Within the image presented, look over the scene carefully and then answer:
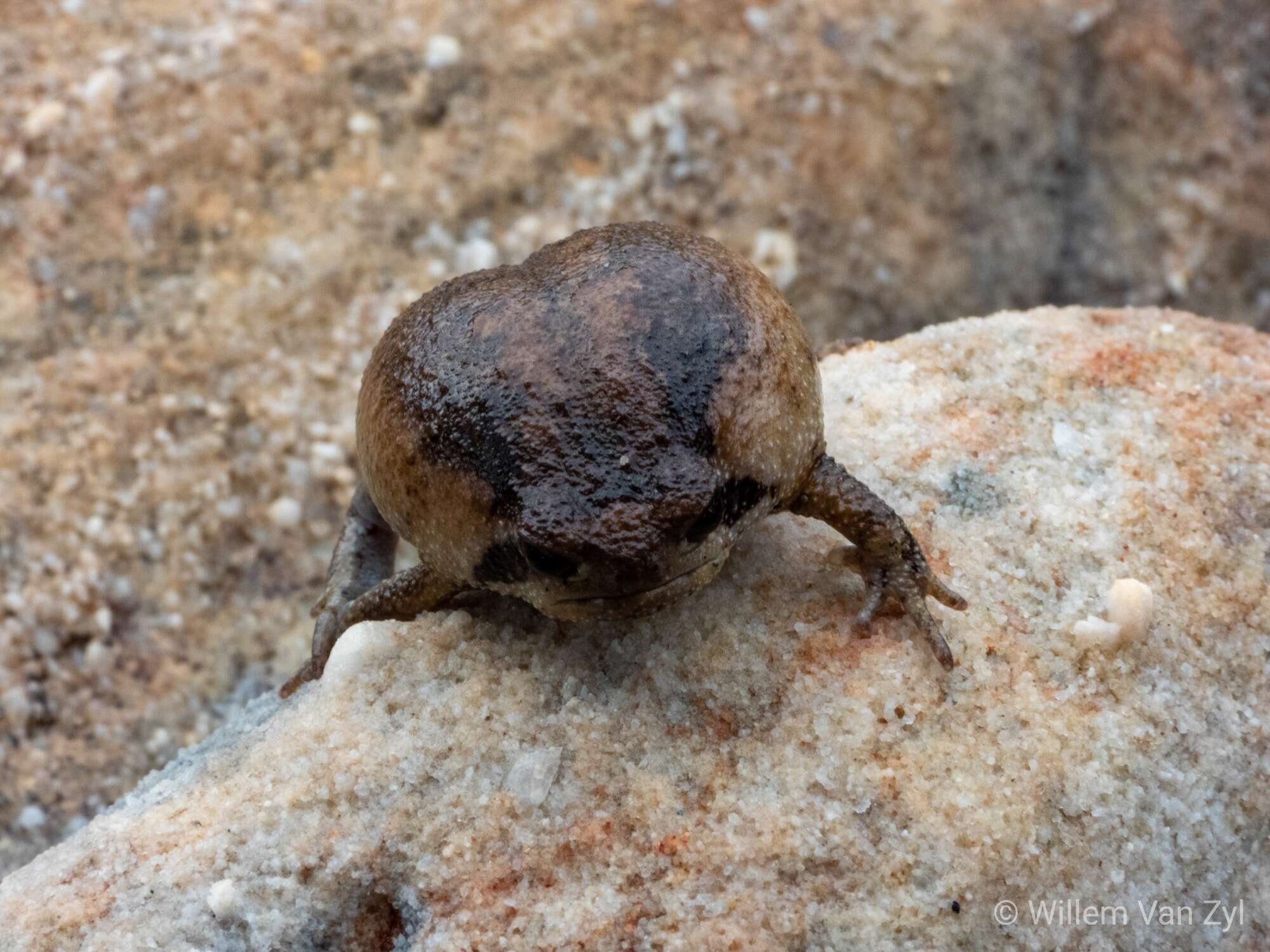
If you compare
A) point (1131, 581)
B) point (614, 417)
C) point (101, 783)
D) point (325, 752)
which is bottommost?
point (101, 783)

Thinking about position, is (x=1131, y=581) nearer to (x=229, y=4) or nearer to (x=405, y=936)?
(x=405, y=936)

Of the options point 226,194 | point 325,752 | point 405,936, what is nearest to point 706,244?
point 325,752

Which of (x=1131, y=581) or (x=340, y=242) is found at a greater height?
(x=340, y=242)

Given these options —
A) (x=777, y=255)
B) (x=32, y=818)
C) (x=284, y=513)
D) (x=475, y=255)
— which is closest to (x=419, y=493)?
(x=284, y=513)

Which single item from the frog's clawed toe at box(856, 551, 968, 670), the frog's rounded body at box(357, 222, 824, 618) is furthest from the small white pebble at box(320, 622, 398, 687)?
the frog's clawed toe at box(856, 551, 968, 670)

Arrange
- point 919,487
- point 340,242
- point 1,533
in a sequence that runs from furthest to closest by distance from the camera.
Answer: point 340,242 < point 1,533 < point 919,487

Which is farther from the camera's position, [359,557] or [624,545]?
[359,557]

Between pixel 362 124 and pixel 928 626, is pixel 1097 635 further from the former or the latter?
pixel 362 124
